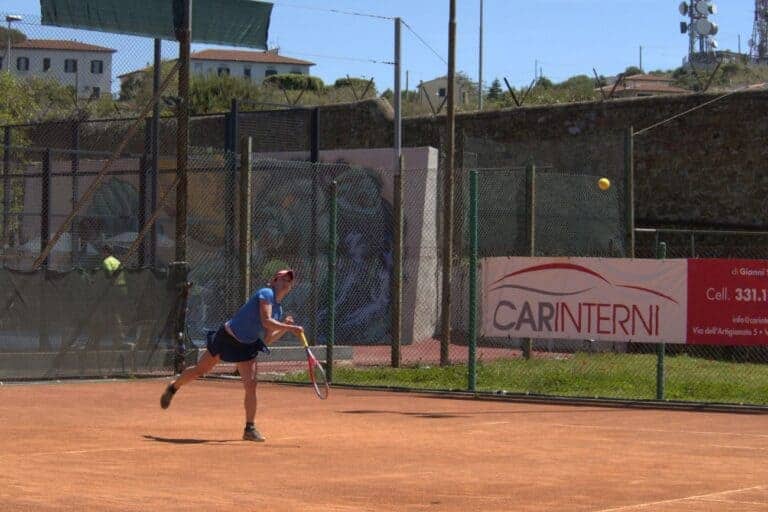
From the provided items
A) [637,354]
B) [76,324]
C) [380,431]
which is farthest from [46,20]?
[637,354]

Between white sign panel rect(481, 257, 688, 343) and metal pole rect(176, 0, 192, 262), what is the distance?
480cm

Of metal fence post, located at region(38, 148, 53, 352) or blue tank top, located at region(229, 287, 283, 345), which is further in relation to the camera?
metal fence post, located at region(38, 148, 53, 352)

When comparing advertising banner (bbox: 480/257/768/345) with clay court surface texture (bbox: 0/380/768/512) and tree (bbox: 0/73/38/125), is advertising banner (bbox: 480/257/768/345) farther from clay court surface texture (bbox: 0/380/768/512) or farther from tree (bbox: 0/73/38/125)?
tree (bbox: 0/73/38/125)

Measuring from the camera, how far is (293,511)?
7.88 meters

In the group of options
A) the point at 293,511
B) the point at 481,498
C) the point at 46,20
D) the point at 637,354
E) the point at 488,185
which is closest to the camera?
the point at 293,511

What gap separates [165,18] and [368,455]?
421 inches

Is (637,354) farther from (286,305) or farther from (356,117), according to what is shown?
(356,117)

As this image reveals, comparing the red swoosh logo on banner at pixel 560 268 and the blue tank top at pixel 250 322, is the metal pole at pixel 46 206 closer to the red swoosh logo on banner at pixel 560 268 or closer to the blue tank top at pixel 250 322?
the red swoosh logo on banner at pixel 560 268

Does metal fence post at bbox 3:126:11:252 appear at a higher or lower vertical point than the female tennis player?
higher

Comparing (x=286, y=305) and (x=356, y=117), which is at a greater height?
(x=356, y=117)

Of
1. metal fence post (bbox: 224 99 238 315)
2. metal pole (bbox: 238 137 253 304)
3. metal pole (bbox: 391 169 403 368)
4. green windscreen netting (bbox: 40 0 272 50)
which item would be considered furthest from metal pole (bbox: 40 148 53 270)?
metal pole (bbox: 391 169 403 368)

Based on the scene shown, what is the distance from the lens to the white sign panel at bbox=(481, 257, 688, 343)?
1614 cm

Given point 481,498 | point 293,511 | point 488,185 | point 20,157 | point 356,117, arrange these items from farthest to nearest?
point 356,117, point 20,157, point 488,185, point 481,498, point 293,511

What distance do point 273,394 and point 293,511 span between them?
29.3 feet
